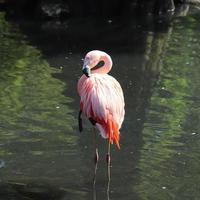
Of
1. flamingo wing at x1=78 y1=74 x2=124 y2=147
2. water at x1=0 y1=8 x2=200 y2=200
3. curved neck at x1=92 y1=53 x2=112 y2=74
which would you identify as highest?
curved neck at x1=92 y1=53 x2=112 y2=74

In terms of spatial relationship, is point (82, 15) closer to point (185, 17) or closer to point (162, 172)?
point (185, 17)

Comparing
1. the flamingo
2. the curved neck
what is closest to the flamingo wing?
the flamingo

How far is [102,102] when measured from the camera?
17.8ft

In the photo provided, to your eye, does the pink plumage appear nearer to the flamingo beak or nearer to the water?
the flamingo beak

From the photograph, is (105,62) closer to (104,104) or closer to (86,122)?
(104,104)

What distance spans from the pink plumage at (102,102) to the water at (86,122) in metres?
0.55

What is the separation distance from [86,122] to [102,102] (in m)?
1.78

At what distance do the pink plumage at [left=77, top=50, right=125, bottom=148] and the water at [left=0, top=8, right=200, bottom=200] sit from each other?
0.55 meters

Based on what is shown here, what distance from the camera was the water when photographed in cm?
563

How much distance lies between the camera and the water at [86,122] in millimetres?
5633

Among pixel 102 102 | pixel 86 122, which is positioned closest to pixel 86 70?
pixel 102 102

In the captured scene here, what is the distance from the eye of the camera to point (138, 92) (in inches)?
336

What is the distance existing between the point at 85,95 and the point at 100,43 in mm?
6240

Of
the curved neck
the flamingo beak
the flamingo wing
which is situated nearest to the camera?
the flamingo wing
